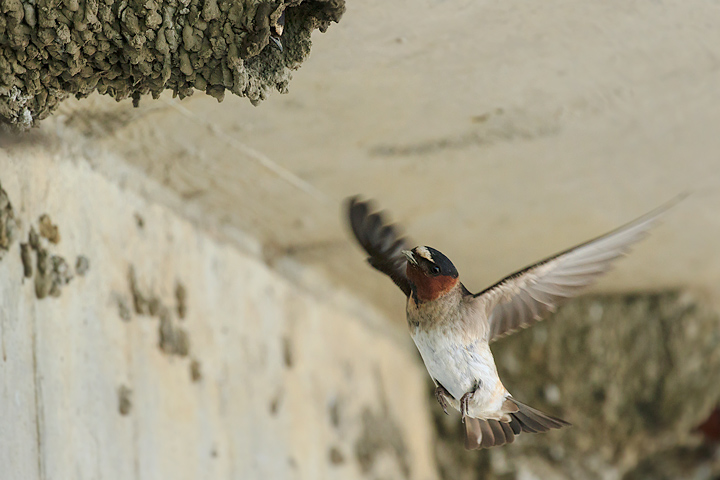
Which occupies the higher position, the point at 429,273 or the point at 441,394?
the point at 429,273

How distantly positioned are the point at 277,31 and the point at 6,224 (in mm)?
1318

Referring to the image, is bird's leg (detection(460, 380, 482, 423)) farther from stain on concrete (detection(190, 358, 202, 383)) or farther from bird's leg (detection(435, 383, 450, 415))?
stain on concrete (detection(190, 358, 202, 383))

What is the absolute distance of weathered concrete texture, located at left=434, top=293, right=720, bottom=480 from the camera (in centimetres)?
720

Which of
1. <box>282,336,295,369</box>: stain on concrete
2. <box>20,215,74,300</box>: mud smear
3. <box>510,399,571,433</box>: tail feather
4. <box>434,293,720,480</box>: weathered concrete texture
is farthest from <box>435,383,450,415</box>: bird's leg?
<box>434,293,720,480</box>: weathered concrete texture

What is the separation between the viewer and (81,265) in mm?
4105

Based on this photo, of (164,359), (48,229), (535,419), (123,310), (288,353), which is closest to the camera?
(535,419)

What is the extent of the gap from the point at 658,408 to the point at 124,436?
450 centimetres

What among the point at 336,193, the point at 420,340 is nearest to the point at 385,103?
the point at 336,193

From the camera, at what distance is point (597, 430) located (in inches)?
285

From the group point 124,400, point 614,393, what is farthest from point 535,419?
point 614,393

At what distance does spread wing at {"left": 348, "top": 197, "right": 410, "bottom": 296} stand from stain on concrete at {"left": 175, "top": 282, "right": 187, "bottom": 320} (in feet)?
5.24

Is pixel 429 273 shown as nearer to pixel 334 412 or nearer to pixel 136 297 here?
pixel 136 297

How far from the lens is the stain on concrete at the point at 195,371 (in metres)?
4.85

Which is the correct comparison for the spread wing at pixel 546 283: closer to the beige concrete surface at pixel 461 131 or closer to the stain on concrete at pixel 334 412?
the beige concrete surface at pixel 461 131
